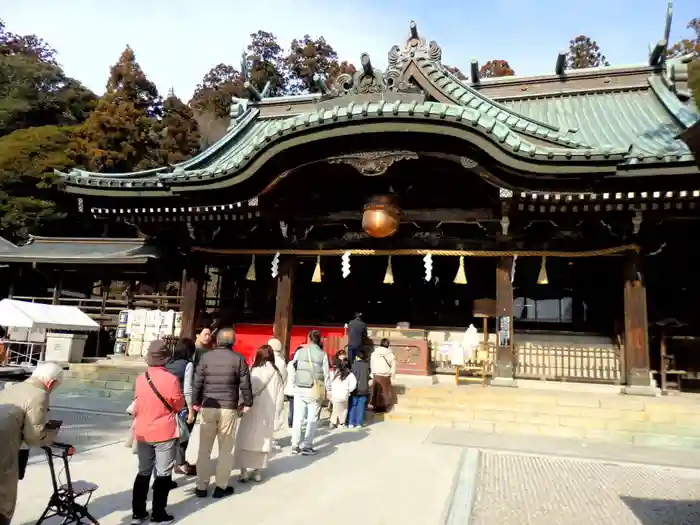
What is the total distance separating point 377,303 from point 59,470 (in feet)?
35.4

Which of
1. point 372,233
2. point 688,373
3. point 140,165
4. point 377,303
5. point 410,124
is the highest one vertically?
point 140,165

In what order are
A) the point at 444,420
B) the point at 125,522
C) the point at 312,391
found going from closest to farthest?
the point at 125,522 → the point at 312,391 → the point at 444,420

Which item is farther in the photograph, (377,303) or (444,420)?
(377,303)

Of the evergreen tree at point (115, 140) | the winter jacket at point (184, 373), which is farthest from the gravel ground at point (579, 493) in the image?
the evergreen tree at point (115, 140)

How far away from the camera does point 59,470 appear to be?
20.2ft

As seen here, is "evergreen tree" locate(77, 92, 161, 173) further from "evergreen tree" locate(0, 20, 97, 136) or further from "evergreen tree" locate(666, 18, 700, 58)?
"evergreen tree" locate(666, 18, 700, 58)

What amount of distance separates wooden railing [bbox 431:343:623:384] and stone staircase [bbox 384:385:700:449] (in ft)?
3.41

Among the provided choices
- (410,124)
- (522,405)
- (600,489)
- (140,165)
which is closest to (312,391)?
(600,489)

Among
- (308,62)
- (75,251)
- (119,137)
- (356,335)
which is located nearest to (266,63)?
(308,62)

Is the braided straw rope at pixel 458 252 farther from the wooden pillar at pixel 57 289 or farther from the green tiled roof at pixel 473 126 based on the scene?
the wooden pillar at pixel 57 289

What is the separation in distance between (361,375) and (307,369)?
2.40m

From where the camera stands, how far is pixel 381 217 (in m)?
11.5

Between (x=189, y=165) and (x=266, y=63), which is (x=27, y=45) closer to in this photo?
(x=266, y=63)

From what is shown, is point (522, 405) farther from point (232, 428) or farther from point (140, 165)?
point (140, 165)
